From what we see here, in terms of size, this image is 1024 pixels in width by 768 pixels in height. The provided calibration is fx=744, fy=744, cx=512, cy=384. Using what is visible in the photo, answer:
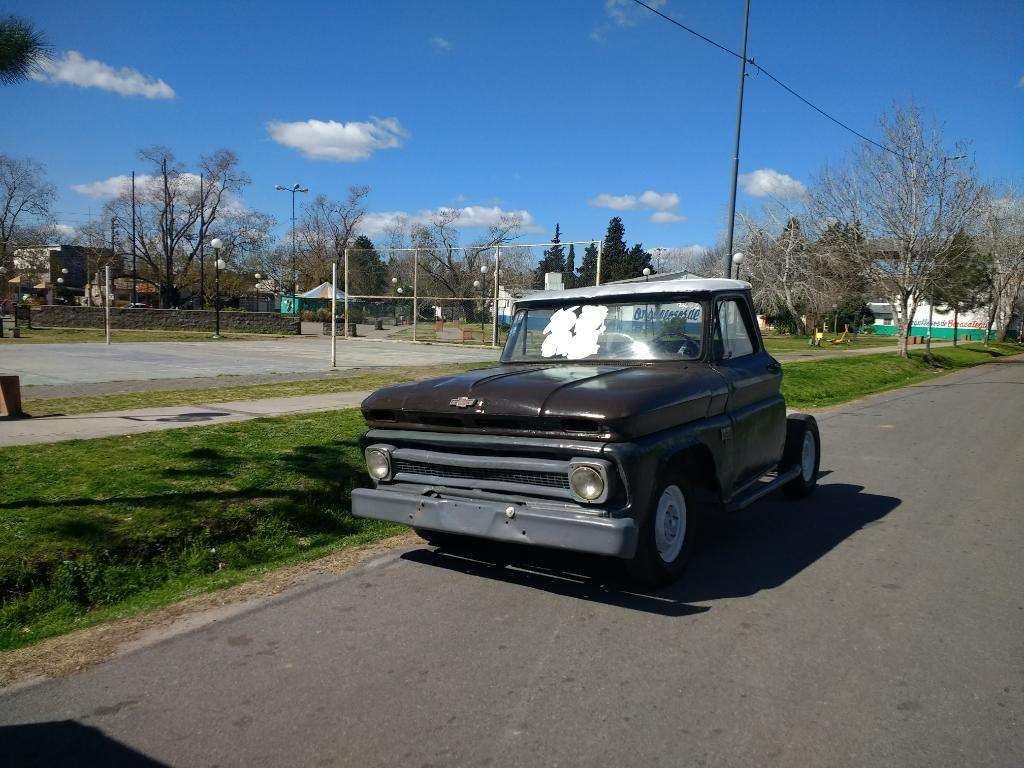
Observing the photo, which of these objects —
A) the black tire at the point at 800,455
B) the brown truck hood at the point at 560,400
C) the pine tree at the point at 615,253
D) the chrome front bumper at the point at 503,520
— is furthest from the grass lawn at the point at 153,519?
the pine tree at the point at 615,253

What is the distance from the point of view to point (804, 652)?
3609 mm

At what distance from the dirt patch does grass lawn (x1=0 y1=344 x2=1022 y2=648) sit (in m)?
0.14

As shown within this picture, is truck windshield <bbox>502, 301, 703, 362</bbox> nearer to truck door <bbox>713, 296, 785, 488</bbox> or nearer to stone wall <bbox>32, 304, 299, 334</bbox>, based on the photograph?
truck door <bbox>713, 296, 785, 488</bbox>

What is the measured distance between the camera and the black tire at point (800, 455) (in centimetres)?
649

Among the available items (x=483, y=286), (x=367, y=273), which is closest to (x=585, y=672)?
(x=483, y=286)

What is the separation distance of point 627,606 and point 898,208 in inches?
1125

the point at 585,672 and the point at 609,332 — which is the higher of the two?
the point at 609,332

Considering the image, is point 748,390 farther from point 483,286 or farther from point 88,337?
point 88,337

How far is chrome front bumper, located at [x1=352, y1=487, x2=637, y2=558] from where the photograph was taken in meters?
3.72

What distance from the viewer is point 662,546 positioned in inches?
169

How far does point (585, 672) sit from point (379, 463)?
1.92m

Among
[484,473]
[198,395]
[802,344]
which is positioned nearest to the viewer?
[484,473]

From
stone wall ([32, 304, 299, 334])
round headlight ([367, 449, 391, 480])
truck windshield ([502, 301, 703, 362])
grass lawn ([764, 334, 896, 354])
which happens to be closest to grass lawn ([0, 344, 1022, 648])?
round headlight ([367, 449, 391, 480])

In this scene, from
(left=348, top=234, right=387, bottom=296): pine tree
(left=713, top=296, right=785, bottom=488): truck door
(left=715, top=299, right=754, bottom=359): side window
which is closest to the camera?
(left=713, top=296, right=785, bottom=488): truck door
